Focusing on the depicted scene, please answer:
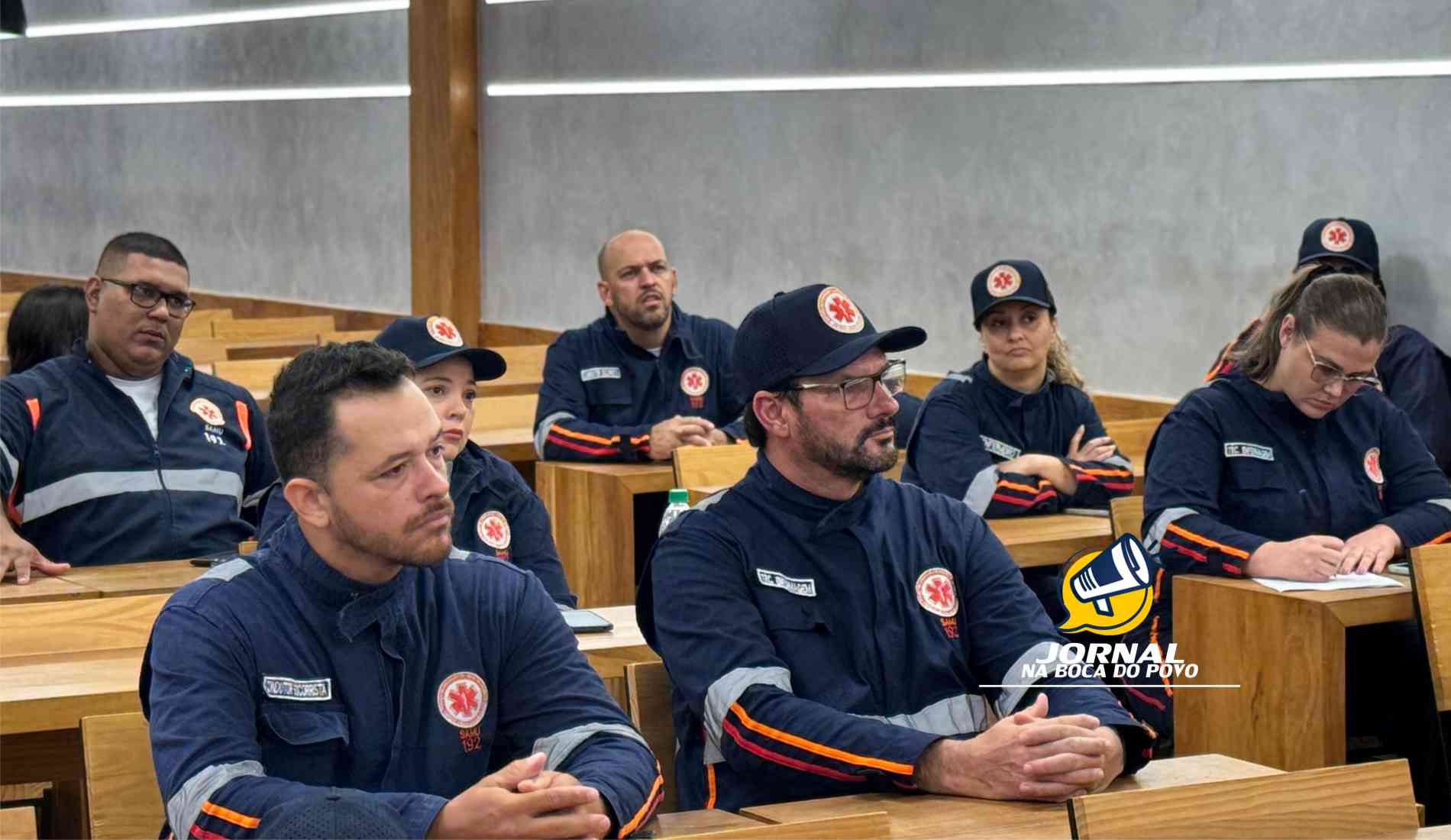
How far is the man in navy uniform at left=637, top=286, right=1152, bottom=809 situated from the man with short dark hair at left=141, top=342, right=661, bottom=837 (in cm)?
30

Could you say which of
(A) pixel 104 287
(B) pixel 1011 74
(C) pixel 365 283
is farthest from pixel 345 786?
(C) pixel 365 283

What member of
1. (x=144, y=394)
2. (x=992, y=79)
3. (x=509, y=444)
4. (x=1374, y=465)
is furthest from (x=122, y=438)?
(x=992, y=79)

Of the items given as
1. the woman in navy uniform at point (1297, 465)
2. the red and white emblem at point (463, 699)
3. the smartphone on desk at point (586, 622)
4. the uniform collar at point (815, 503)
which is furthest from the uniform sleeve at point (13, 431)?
the woman in navy uniform at point (1297, 465)

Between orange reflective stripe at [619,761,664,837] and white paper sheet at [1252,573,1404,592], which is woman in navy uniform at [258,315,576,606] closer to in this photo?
orange reflective stripe at [619,761,664,837]

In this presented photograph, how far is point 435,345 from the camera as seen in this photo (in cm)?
345

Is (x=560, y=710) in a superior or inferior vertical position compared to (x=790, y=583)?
inferior

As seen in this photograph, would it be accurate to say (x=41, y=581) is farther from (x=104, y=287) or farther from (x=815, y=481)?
(x=815, y=481)

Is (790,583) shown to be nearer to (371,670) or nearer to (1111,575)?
(1111,575)

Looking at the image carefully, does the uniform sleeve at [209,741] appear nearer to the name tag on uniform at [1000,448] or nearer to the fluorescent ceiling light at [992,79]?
the name tag on uniform at [1000,448]

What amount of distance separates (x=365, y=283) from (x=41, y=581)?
741cm

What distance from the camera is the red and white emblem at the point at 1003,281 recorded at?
4.88 meters

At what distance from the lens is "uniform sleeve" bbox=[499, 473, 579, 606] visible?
354 cm

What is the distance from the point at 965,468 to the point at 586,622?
1761mm

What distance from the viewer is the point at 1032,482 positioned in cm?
474
